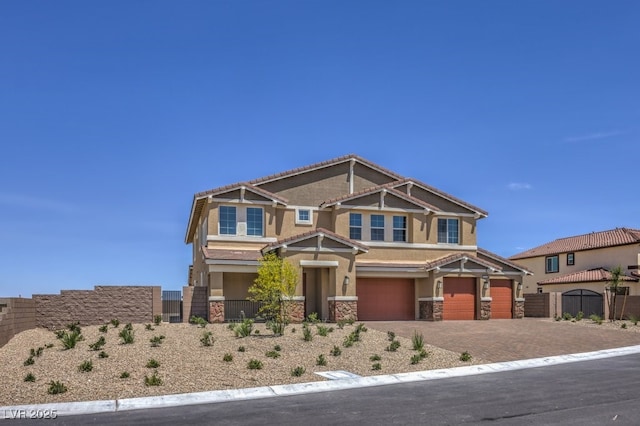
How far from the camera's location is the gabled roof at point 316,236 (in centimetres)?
3192

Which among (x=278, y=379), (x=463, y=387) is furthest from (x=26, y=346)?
(x=463, y=387)

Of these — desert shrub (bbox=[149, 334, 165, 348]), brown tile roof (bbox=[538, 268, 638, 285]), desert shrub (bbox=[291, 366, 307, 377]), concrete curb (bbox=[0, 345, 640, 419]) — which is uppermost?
brown tile roof (bbox=[538, 268, 638, 285])

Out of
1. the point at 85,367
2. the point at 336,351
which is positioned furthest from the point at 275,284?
the point at 85,367

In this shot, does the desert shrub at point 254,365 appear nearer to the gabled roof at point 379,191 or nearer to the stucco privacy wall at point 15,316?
the stucco privacy wall at point 15,316

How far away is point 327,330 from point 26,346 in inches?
458

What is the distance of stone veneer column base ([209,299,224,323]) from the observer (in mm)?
31312

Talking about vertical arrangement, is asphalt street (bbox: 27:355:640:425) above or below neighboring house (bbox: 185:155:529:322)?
below

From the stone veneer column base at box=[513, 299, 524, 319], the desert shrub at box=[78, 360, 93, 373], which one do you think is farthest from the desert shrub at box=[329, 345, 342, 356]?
the stone veneer column base at box=[513, 299, 524, 319]

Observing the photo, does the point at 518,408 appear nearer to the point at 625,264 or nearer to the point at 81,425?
the point at 81,425

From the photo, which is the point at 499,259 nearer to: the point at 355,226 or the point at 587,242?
the point at 355,226

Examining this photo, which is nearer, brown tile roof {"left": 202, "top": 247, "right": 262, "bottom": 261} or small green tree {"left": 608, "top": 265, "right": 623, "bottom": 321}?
brown tile roof {"left": 202, "top": 247, "right": 262, "bottom": 261}

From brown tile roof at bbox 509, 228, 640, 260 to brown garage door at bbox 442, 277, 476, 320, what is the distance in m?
18.0

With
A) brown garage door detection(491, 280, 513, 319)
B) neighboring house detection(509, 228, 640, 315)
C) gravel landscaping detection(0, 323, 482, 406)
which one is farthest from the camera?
neighboring house detection(509, 228, 640, 315)

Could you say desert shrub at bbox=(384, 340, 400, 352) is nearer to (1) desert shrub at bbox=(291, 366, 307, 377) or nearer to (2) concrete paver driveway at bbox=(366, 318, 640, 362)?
(2) concrete paver driveway at bbox=(366, 318, 640, 362)
